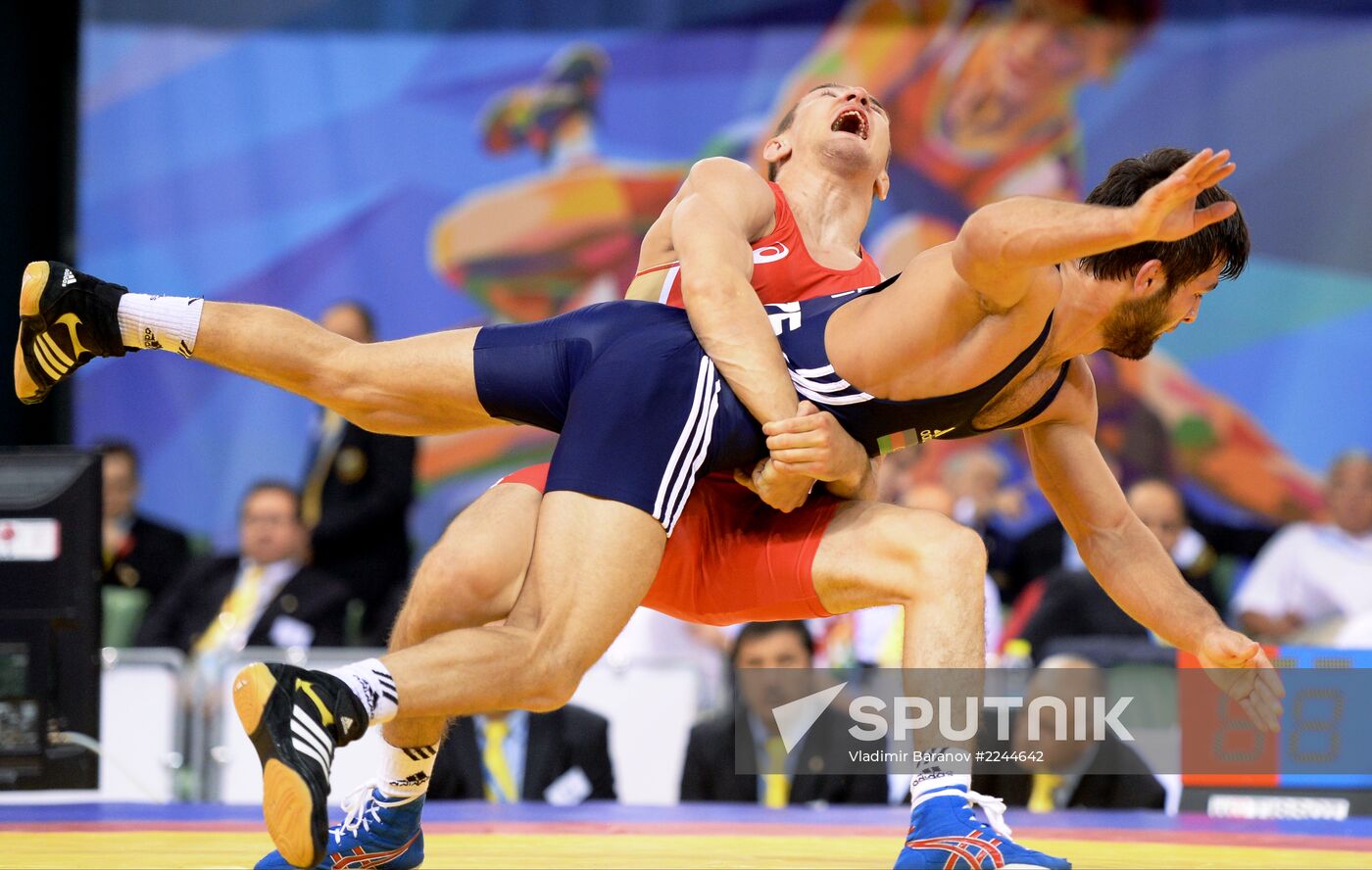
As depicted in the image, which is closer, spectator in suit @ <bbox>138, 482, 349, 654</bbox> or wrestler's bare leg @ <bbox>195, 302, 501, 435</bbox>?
wrestler's bare leg @ <bbox>195, 302, 501, 435</bbox>

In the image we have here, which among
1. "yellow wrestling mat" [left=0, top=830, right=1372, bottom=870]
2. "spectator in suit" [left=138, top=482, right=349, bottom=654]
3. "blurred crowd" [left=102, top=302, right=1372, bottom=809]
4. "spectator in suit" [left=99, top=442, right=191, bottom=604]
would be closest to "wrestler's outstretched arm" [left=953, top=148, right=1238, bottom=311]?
"yellow wrestling mat" [left=0, top=830, right=1372, bottom=870]

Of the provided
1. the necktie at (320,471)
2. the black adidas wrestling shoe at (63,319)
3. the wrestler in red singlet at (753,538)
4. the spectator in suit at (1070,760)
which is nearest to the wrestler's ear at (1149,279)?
the wrestler in red singlet at (753,538)

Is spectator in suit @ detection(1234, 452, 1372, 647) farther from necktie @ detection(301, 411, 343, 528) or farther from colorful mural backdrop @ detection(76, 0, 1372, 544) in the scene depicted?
necktie @ detection(301, 411, 343, 528)

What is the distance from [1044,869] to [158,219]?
6.26 m

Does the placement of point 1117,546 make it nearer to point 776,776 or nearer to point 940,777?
point 940,777

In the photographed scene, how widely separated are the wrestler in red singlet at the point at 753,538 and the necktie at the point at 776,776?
1938 millimetres

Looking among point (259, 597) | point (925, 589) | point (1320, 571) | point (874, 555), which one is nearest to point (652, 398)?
point (874, 555)

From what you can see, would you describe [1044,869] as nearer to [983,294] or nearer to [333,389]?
[983,294]

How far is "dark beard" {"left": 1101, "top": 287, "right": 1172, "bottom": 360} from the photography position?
10.3 ft

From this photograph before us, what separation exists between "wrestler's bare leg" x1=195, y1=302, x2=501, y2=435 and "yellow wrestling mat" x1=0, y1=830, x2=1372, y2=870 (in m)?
0.98

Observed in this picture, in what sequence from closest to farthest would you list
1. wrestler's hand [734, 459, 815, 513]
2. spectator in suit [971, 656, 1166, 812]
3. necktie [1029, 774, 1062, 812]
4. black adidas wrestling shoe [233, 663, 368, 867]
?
1. black adidas wrestling shoe [233, 663, 368, 867]
2. wrestler's hand [734, 459, 815, 513]
3. spectator in suit [971, 656, 1166, 812]
4. necktie [1029, 774, 1062, 812]

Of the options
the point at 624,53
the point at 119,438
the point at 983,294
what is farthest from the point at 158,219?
the point at 983,294

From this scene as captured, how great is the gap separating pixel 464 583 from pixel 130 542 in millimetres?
4328

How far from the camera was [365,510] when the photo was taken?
655 cm
